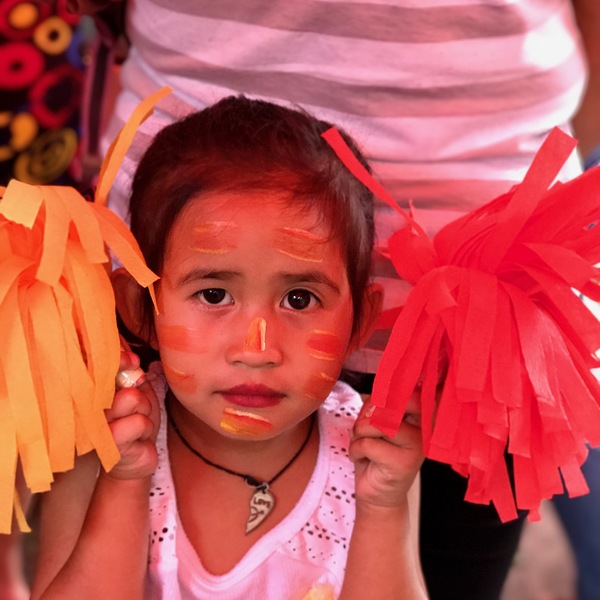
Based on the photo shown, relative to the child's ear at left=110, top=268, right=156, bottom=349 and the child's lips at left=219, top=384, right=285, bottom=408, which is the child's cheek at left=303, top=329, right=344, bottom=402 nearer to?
A: the child's lips at left=219, top=384, right=285, bottom=408

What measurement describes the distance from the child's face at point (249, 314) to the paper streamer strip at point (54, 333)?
0.06 metres

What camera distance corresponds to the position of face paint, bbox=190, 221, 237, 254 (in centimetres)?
90

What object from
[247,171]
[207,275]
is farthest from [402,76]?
[207,275]

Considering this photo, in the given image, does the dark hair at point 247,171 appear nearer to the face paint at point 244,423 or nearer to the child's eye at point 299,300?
the child's eye at point 299,300

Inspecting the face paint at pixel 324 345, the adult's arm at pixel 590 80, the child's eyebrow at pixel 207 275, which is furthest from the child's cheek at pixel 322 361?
the adult's arm at pixel 590 80

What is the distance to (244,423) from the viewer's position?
93 centimetres

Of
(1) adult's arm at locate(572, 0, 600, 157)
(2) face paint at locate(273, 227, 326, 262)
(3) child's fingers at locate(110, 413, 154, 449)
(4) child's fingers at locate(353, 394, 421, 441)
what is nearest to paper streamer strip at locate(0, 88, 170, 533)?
(3) child's fingers at locate(110, 413, 154, 449)

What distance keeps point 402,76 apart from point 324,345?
0.36 m

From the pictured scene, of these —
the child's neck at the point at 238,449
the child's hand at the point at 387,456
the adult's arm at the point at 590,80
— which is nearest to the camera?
the child's hand at the point at 387,456

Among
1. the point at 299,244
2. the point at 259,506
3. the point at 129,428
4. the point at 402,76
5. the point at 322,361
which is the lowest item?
the point at 259,506

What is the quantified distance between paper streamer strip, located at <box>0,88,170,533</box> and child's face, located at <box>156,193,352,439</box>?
62mm

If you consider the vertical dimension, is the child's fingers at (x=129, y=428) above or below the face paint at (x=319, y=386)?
below

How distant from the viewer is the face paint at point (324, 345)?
93cm

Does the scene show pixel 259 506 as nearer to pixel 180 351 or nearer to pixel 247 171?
pixel 180 351
